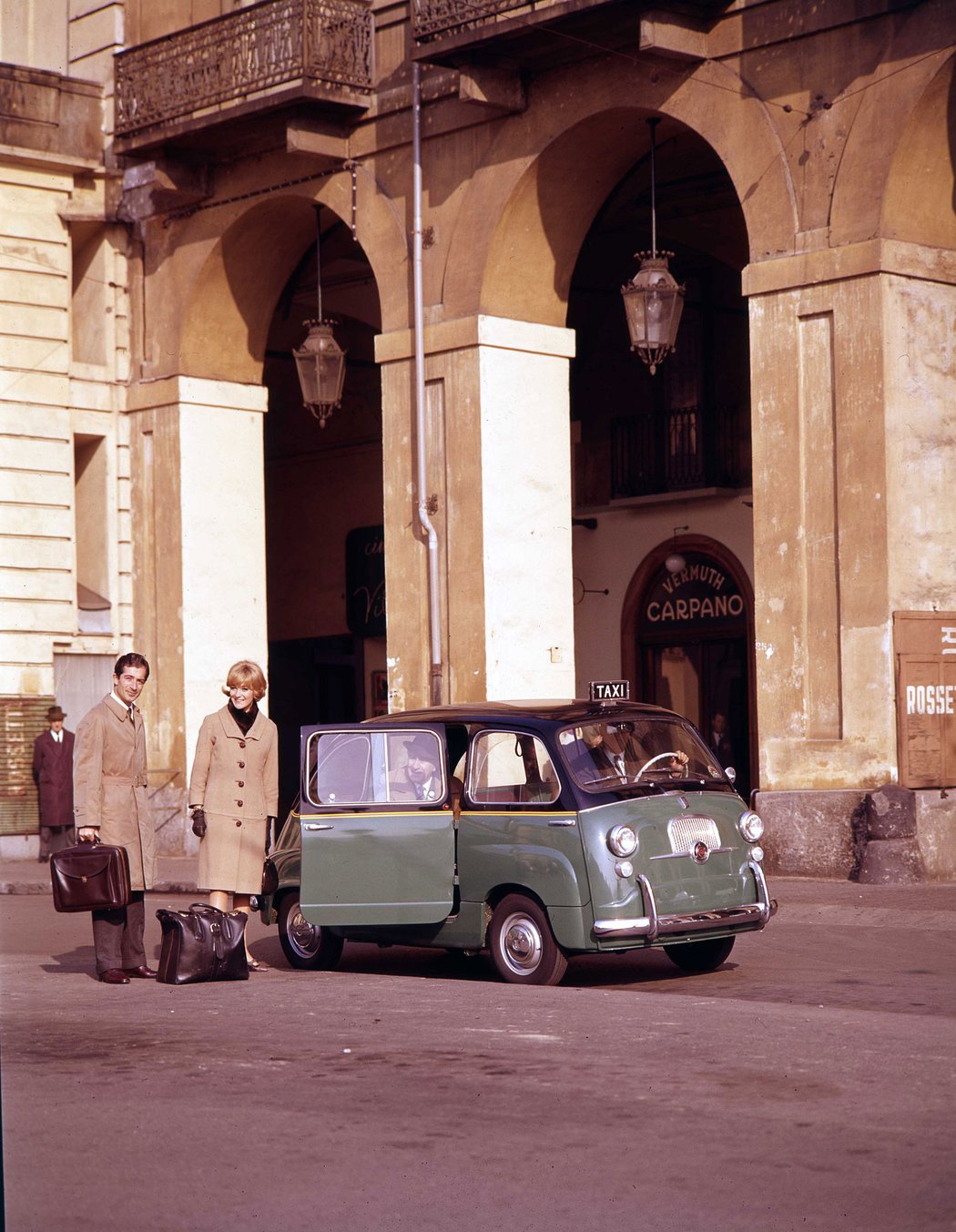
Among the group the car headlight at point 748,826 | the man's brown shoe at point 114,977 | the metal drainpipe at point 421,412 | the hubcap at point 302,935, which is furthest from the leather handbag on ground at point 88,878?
the metal drainpipe at point 421,412

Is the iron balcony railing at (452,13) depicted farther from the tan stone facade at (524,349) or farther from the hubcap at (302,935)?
the hubcap at (302,935)

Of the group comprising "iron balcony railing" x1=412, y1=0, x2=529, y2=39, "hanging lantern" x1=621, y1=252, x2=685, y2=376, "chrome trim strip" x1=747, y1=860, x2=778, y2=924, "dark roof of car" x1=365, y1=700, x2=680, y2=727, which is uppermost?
"iron balcony railing" x1=412, y1=0, x2=529, y2=39

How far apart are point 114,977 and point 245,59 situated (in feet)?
42.3

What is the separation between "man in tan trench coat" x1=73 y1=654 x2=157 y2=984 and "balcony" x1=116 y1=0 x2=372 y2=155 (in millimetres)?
10872

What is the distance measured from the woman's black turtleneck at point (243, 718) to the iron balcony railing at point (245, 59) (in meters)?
10.7

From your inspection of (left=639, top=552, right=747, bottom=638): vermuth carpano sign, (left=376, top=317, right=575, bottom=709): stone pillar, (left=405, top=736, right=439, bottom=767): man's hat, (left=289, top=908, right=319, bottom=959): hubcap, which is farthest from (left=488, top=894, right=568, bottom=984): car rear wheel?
(left=639, top=552, right=747, bottom=638): vermuth carpano sign

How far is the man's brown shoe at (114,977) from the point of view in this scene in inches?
440

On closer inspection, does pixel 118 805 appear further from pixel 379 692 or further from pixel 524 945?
pixel 379 692

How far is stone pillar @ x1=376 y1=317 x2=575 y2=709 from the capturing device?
20047mm

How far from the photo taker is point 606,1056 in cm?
810

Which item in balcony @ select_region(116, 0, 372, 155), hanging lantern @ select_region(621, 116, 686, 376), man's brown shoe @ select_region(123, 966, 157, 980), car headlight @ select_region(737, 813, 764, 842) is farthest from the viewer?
balcony @ select_region(116, 0, 372, 155)

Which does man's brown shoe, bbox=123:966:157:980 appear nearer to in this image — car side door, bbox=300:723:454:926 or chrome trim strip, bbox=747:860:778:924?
car side door, bbox=300:723:454:926

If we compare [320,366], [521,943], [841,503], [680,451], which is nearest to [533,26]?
[320,366]

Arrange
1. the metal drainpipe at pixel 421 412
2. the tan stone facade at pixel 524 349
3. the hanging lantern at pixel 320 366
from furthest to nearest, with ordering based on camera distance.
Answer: the hanging lantern at pixel 320 366 → the metal drainpipe at pixel 421 412 → the tan stone facade at pixel 524 349
